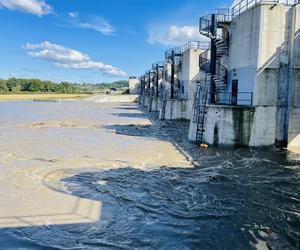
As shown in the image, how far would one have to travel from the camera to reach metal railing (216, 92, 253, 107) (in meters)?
20.6

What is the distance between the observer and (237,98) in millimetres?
22656

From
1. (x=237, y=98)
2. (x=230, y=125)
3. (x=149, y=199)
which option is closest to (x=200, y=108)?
(x=237, y=98)

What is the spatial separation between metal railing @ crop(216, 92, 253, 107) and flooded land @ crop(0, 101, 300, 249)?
3067 mm

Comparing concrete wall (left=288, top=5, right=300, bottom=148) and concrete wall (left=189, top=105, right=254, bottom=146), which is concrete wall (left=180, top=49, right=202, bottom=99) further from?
concrete wall (left=288, top=5, right=300, bottom=148)

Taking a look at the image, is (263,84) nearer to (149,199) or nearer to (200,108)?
(200,108)

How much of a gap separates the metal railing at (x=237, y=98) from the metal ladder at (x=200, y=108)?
158cm

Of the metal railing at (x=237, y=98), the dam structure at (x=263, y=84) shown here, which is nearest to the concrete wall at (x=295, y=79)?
the dam structure at (x=263, y=84)

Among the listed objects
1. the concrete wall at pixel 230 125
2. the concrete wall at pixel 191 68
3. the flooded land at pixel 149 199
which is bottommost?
the flooded land at pixel 149 199

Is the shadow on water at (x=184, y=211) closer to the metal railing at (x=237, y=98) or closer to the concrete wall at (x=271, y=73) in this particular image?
the concrete wall at (x=271, y=73)

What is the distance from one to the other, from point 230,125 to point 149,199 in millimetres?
10410

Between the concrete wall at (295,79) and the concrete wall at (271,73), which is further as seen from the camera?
the concrete wall at (271,73)

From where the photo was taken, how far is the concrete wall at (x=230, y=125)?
19703 mm

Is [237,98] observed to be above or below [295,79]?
below

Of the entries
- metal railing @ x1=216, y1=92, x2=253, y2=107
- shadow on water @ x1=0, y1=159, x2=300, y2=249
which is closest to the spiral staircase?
metal railing @ x1=216, y1=92, x2=253, y2=107
